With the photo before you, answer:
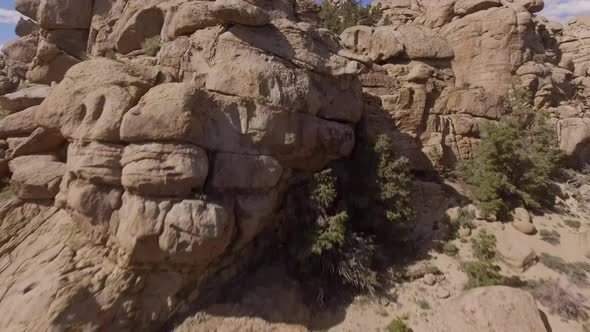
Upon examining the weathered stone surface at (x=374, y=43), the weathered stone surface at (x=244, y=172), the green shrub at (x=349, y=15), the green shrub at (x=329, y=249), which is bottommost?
the green shrub at (x=329, y=249)

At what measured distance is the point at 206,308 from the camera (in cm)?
896

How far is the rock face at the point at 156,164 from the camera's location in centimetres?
777

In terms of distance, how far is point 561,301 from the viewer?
32.0ft

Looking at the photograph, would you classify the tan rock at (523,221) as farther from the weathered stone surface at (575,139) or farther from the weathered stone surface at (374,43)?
the weathered stone surface at (374,43)

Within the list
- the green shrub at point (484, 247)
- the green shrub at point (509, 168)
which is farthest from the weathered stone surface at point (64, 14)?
the green shrub at point (484, 247)

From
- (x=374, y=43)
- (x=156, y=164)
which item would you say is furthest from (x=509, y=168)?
(x=156, y=164)

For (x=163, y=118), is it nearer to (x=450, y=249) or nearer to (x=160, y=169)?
(x=160, y=169)

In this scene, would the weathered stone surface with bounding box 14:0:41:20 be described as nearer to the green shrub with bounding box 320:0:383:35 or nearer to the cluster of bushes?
the green shrub with bounding box 320:0:383:35

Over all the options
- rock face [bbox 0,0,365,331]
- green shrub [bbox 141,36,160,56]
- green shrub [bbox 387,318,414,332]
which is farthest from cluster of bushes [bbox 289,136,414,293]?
green shrub [bbox 141,36,160,56]

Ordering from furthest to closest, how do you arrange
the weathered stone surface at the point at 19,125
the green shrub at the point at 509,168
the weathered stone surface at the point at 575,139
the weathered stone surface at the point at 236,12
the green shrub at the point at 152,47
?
the weathered stone surface at the point at 575,139
the green shrub at the point at 509,168
the green shrub at the point at 152,47
the weathered stone surface at the point at 236,12
the weathered stone surface at the point at 19,125

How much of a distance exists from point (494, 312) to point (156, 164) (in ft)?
39.6

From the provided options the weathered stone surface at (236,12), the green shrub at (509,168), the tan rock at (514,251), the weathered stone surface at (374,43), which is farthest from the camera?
the weathered stone surface at (374,43)

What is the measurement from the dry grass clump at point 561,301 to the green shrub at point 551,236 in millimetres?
2923

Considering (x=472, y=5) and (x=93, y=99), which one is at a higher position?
(x=472, y=5)
